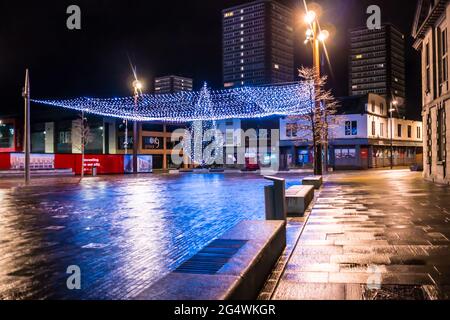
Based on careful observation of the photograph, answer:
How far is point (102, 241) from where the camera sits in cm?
870

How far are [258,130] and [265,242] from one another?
6549 cm

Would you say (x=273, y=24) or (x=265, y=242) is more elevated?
(x=273, y=24)

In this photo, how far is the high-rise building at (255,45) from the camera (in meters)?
176

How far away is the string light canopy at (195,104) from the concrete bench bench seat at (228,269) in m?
23.6

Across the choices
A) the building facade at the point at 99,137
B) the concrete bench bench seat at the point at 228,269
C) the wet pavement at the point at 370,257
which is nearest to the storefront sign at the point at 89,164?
the building facade at the point at 99,137

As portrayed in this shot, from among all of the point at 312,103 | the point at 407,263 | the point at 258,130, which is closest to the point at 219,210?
the point at 407,263

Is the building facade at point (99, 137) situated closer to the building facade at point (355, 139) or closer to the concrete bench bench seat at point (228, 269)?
the building facade at point (355, 139)

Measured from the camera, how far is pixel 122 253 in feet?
24.9

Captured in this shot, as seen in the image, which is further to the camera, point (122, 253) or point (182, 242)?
point (182, 242)

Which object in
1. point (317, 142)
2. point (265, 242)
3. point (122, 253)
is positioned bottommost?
point (122, 253)

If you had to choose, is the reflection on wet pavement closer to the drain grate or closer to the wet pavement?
the drain grate


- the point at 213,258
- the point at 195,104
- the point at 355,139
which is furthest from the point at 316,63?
the point at 355,139
